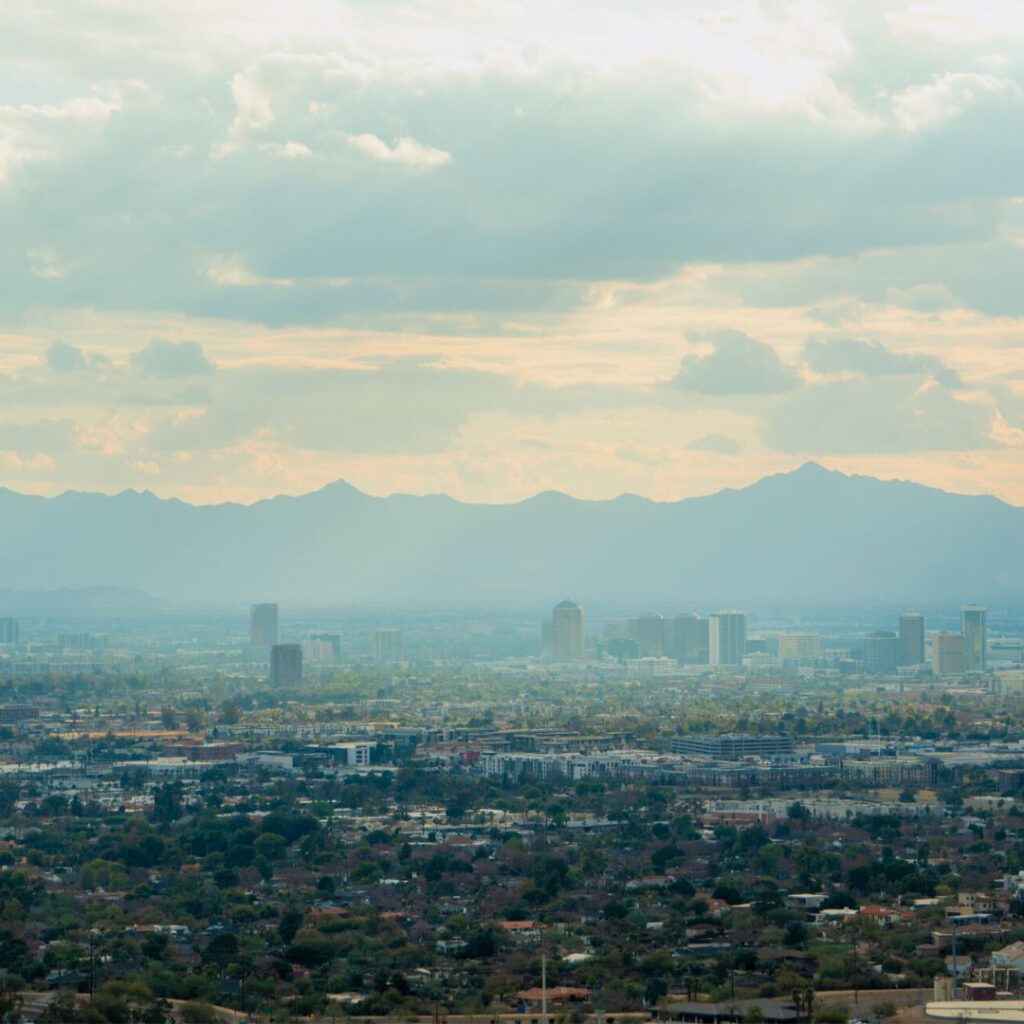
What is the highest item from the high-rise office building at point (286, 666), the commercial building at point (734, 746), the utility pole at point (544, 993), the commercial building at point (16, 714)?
the high-rise office building at point (286, 666)

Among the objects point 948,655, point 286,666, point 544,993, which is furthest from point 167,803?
point 948,655

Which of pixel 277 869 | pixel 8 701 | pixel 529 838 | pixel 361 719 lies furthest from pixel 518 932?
pixel 8 701

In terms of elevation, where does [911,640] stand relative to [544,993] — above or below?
above

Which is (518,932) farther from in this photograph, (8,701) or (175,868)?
(8,701)

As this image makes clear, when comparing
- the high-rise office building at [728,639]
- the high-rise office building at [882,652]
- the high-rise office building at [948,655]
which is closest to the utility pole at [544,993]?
the high-rise office building at [948,655]

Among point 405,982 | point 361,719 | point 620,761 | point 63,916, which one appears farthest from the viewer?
point 361,719

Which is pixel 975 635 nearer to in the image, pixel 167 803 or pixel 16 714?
pixel 16 714

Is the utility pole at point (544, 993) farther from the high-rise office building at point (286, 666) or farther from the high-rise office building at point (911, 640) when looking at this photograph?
the high-rise office building at point (911, 640)
